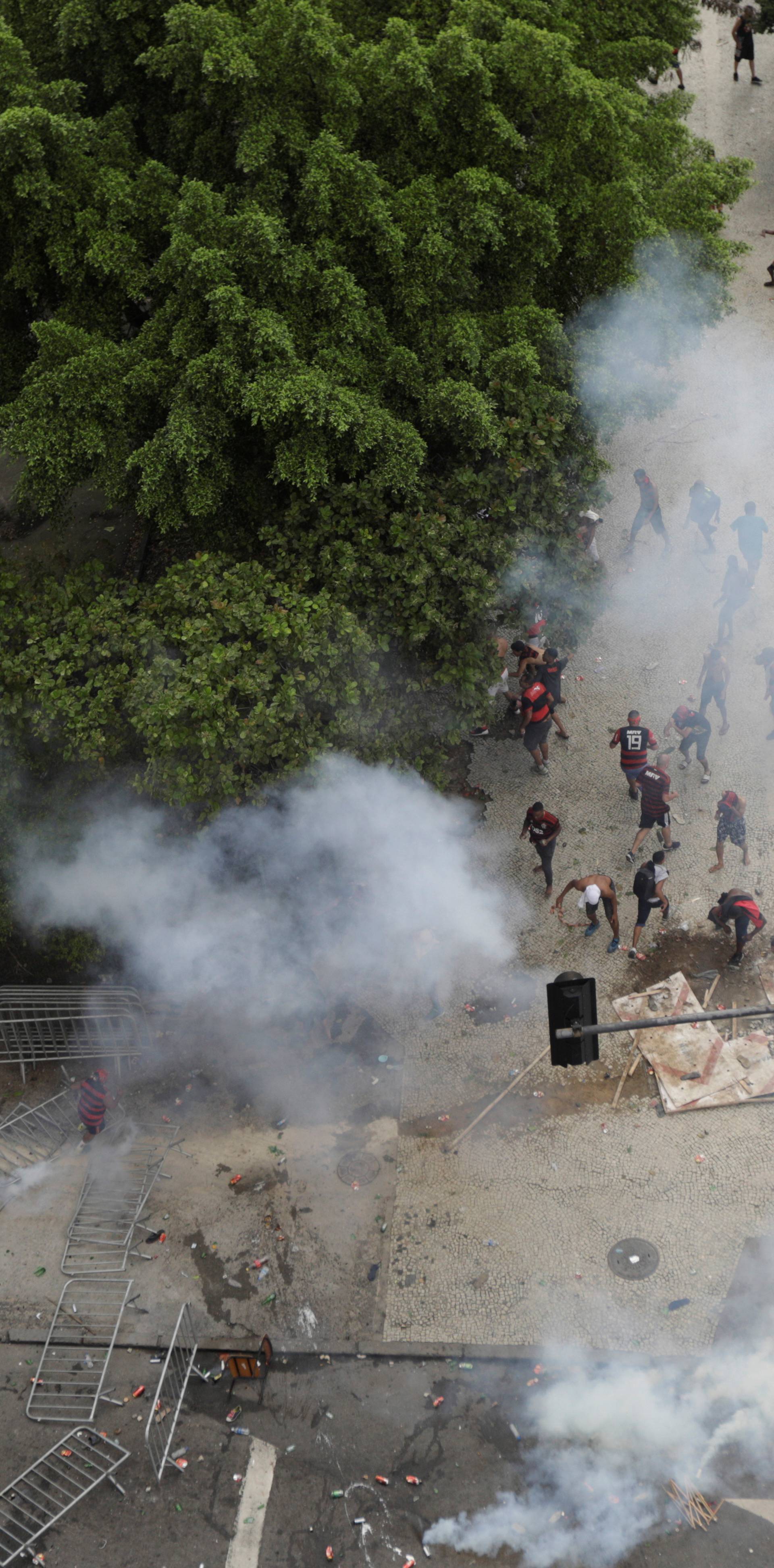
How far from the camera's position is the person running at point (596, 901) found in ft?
30.0

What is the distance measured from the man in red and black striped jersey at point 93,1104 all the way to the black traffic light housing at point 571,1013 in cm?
422

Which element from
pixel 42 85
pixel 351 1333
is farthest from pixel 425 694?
pixel 42 85

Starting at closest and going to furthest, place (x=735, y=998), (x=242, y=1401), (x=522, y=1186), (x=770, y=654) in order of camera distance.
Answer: (x=242, y=1401) < (x=522, y=1186) < (x=735, y=998) < (x=770, y=654)

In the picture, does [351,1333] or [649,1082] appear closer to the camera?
[351,1333]

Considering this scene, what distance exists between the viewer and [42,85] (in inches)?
398

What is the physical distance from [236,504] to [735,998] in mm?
5950

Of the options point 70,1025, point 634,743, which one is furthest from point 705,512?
point 70,1025

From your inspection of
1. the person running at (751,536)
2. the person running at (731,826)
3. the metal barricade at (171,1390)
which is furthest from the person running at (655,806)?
the metal barricade at (171,1390)

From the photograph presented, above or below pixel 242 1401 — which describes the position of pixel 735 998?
above

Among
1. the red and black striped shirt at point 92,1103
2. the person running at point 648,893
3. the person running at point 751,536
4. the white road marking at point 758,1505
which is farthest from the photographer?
the person running at point 751,536

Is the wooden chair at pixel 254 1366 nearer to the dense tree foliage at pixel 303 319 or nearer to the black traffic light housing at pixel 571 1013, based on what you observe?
the black traffic light housing at pixel 571 1013

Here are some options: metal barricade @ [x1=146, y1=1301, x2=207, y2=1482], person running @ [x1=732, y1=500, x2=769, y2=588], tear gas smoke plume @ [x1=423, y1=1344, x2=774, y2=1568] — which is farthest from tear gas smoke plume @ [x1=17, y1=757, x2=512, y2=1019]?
person running @ [x1=732, y1=500, x2=769, y2=588]

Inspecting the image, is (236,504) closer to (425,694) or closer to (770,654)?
(425,694)

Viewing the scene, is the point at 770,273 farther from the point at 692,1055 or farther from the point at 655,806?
the point at 692,1055
